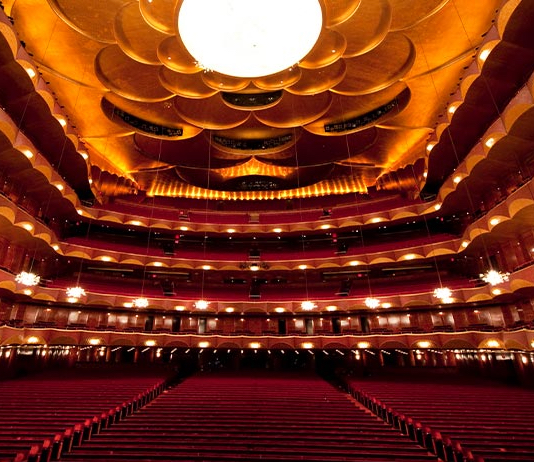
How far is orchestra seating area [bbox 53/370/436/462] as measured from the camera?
4731 mm

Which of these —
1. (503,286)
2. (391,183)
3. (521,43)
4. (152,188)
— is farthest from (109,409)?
(391,183)

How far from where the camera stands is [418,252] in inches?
749

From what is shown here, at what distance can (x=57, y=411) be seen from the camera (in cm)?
805

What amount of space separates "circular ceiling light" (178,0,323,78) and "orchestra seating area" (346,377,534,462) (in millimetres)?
11445

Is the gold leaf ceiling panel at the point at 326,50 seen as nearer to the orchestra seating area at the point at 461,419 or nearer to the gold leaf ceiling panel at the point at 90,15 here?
the gold leaf ceiling panel at the point at 90,15

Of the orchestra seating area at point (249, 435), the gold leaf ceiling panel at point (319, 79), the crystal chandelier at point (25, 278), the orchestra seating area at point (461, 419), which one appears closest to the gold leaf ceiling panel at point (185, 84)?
the gold leaf ceiling panel at point (319, 79)

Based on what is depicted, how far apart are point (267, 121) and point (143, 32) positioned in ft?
26.0

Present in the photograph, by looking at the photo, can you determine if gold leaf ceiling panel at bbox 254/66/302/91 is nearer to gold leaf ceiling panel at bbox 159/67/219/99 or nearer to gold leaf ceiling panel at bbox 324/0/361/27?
gold leaf ceiling panel at bbox 159/67/219/99

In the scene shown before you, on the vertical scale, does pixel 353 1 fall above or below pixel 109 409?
above

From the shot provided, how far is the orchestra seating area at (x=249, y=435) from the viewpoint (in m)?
4.73

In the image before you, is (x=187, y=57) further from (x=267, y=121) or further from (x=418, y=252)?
(x=418, y=252)

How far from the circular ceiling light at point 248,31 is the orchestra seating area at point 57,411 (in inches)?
436

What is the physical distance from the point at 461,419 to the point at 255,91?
631 inches

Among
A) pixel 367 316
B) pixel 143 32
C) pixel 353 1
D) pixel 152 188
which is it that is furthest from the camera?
pixel 152 188
